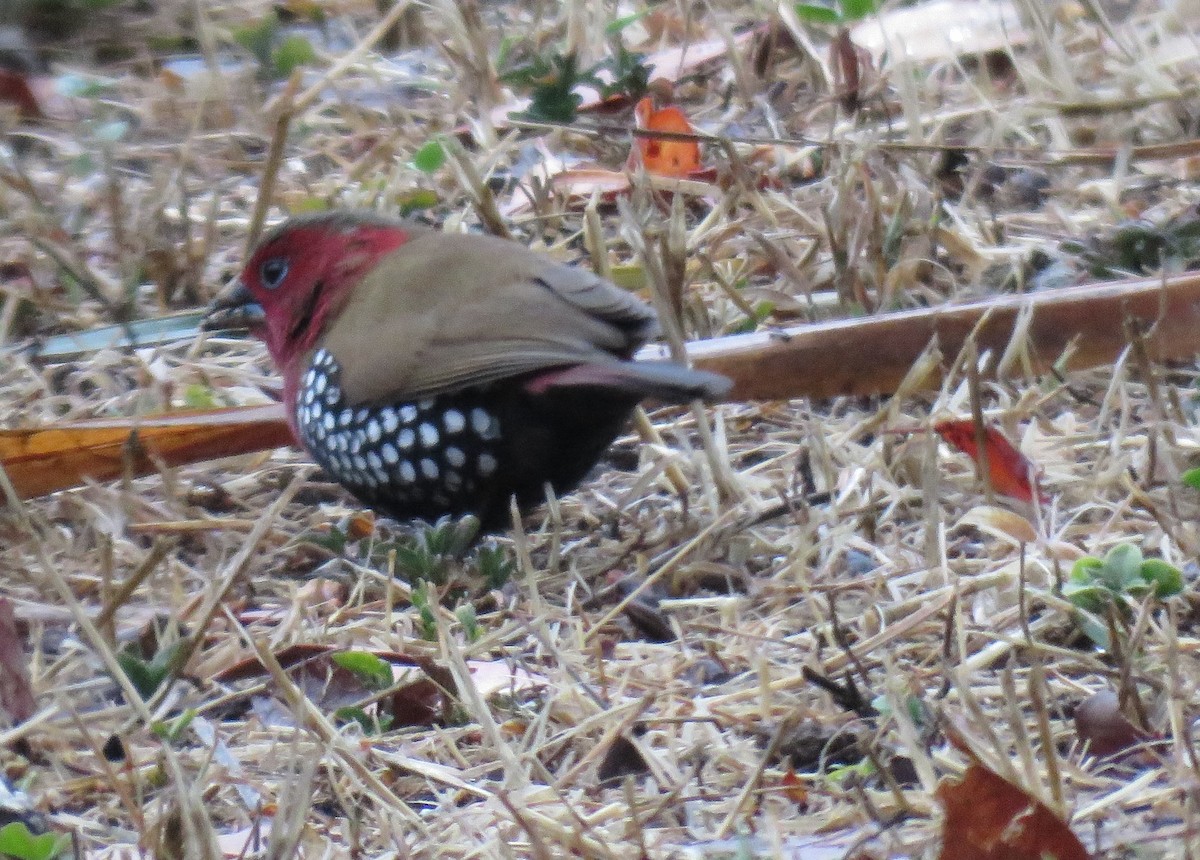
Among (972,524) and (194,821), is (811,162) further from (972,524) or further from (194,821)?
(194,821)

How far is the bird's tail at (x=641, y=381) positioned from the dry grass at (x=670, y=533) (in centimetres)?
28

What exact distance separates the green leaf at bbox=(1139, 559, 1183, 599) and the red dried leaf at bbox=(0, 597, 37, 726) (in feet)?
5.83

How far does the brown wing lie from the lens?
11.7 ft

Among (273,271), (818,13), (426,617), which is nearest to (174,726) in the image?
(426,617)

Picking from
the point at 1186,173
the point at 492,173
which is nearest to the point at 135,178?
Result: the point at 492,173

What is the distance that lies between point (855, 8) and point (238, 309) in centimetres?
216

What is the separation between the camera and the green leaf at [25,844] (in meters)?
2.33

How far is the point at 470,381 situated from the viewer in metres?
3.60

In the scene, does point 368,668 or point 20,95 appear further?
point 20,95

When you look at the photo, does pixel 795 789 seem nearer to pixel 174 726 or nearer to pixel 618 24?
pixel 174 726

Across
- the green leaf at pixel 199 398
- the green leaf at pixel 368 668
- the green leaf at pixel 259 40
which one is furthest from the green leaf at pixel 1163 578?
the green leaf at pixel 259 40

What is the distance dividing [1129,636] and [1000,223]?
2.30 meters

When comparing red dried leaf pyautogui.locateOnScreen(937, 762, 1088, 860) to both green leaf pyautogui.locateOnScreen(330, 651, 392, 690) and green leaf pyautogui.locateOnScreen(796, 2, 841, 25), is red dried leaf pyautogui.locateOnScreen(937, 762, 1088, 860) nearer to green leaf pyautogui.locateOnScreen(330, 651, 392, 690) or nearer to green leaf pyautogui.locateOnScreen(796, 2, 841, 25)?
green leaf pyautogui.locateOnScreen(330, 651, 392, 690)

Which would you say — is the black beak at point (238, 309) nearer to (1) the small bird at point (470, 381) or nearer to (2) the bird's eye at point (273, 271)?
(2) the bird's eye at point (273, 271)
